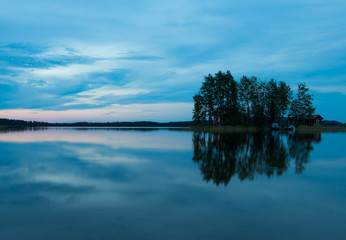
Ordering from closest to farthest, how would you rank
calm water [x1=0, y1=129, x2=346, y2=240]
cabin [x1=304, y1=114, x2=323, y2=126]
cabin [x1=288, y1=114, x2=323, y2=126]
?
calm water [x1=0, y1=129, x2=346, y2=240], cabin [x1=288, y1=114, x2=323, y2=126], cabin [x1=304, y1=114, x2=323, y2=126]

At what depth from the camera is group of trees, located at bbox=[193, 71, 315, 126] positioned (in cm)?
7599

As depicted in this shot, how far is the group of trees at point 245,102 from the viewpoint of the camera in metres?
76.0

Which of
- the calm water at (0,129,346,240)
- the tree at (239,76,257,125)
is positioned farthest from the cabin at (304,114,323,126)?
the calm water at (0,129,346,240)

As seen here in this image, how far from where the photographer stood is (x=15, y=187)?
954 cm

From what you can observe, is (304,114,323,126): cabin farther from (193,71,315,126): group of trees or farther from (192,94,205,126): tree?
(192,94,205,126): tree

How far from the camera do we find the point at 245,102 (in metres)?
80.2

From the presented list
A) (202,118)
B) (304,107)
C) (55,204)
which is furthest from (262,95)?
(55,204)

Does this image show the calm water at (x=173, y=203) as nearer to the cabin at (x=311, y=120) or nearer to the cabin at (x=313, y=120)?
the cabin at (x=311, y=120)

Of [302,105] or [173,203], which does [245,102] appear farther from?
[173,203]

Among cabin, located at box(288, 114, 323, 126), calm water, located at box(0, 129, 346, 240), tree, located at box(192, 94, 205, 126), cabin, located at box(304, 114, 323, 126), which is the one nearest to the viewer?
calm water, located at box(0, 129, 346, 240)

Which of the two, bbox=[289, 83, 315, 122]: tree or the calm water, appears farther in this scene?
bbox=[289, 83, 315, 122]: tree

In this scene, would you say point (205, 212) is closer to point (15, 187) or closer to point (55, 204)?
point (55, 204)

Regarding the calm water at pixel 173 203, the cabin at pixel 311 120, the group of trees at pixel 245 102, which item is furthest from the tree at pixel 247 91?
the calm water at pixel 173 203

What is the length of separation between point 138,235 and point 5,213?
3831 mm
